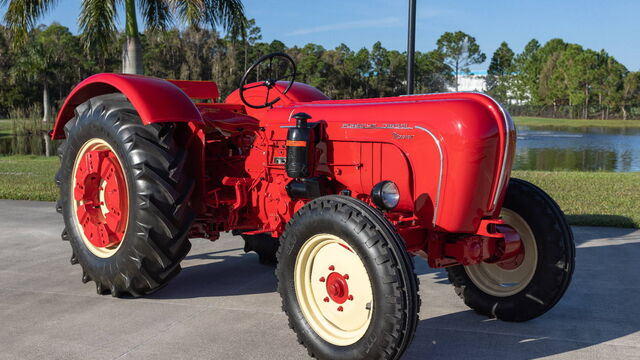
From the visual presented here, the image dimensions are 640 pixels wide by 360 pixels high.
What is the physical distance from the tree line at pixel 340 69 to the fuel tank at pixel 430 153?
952cm

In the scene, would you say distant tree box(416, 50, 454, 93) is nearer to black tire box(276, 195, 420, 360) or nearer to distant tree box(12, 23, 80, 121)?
distant tree box(12, 23, 80, 121)

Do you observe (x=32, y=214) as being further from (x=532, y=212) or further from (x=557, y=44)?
(x=557, y=44)

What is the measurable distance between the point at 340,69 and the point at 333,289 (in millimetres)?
53293

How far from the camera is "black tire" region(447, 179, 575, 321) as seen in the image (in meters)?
3.59

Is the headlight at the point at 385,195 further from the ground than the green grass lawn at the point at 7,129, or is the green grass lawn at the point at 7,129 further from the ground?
the green grass lawn at the point at 7,129

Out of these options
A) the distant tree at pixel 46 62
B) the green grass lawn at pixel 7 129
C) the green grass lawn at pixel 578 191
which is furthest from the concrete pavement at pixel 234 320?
the distant tree at pixel 46 62

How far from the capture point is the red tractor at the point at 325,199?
302 cm

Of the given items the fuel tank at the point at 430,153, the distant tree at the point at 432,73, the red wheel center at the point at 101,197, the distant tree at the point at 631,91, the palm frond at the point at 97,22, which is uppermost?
the distant tree at the point at 432,73

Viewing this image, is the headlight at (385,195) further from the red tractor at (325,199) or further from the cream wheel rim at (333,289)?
the cream wheel rim at (333,289)

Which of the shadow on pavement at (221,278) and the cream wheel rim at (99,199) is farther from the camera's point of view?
the shadow on pavement at (221,278)

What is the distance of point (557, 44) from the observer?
279 ft

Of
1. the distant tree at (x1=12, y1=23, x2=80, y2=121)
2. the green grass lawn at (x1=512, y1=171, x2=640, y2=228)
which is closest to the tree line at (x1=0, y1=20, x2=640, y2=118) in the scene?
the distant tree at (x1=12, y1=23, x2=80, y2=121)

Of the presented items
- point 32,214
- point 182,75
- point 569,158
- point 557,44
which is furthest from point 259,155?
point 557,44

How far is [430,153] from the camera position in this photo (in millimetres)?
3229
